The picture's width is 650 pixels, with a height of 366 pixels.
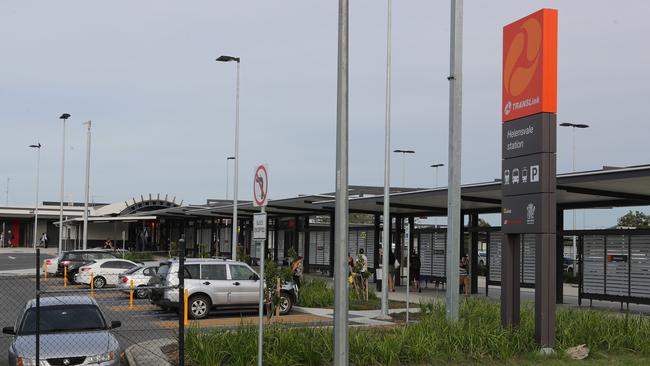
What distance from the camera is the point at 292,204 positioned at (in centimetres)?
3975

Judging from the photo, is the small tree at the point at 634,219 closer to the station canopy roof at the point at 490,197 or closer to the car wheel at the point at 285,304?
the station canopy roof at the point at 490,197

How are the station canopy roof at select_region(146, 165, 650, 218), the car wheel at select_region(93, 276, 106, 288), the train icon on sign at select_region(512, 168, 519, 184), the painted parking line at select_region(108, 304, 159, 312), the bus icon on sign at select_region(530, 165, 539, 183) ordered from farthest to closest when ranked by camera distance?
the car wheel at select_region(93, 276, 106, 288)
the painted parking line at select_region(108, 304, 159, 312)
the station canopy roof at select_region(146, 165, 650, 218)
the train icon on sign at select_region(512, 168, 519, 184)
the bus icon on sign at select_region(530, 165, 539, 183)

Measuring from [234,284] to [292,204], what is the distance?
1813 cm

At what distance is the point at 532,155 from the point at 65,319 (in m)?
8.43

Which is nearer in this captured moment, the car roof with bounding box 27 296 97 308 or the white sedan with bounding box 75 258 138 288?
the car roof with bounding box 27 296 97 308

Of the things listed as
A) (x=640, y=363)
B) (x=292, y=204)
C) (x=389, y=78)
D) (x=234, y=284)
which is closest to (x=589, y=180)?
(x=389, y=78)

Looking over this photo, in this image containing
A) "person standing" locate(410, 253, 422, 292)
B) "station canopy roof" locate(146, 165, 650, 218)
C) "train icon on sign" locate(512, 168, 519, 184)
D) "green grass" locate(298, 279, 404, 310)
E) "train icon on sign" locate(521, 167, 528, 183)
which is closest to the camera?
"train icon on sign" locate(521, 167, 528, 183)

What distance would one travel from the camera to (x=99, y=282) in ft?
108

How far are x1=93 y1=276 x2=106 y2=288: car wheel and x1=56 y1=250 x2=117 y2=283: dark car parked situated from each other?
330 cm

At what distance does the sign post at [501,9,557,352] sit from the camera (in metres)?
13.6

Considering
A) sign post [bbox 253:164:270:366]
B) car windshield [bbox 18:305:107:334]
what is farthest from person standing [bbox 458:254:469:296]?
sign post [bbox 253:164:270:366]

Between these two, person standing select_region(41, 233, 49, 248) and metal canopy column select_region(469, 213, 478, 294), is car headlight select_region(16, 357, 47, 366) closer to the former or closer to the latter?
metal canopy column select_region(469, 213, 478, 294)

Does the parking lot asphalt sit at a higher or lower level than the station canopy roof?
lower

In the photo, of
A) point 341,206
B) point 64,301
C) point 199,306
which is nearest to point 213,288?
point 199,306
